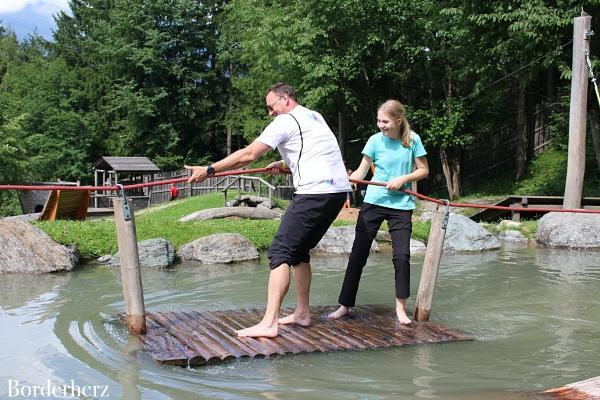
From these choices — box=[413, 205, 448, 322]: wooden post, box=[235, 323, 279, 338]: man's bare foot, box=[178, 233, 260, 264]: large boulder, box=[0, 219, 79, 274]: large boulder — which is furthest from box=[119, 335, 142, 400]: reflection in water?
box=[178, 233, 260, 264]: large boulder

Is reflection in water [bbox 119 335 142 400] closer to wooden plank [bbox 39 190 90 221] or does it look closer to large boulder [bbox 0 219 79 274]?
large boulder [bbox 0 219 79 274]

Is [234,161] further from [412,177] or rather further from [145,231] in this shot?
[145,231]

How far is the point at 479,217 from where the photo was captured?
15.0 meters

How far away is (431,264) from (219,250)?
482 centimetres

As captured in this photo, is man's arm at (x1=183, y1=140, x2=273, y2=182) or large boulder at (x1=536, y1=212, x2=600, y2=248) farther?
large boulder at (x1=536, y1=212, x2=600, y2=248)

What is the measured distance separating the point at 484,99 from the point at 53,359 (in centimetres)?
1825

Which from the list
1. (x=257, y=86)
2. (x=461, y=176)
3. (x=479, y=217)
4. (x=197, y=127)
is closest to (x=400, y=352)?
(x=479, y=217)

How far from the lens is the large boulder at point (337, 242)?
1059cm

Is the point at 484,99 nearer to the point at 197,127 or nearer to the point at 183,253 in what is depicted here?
the point at 183,253

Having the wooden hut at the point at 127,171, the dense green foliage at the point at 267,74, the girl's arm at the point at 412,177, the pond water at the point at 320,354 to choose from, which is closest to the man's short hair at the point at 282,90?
the girl's arm at the point at 412,177

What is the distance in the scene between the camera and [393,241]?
17.4 ft

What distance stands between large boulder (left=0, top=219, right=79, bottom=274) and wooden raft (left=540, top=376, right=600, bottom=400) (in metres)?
6.97

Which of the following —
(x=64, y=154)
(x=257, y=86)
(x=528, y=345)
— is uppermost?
(x=257, y=86)

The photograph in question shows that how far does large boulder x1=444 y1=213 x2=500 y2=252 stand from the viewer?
36.1 ft
